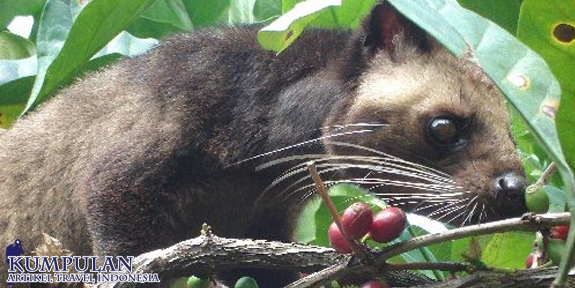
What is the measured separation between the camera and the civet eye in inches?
95.5

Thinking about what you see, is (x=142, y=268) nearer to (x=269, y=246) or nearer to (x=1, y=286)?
(x=269, y=246)

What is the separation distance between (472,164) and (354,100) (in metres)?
0.53

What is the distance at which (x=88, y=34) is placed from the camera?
2383 millimetres

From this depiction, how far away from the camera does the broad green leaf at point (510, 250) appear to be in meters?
2.06

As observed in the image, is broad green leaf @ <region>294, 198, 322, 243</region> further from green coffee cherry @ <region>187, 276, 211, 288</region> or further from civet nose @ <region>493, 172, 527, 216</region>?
green coffee cherry @ <region>187, 276, 211, 288</region>

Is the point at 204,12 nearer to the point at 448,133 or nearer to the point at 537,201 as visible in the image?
the point at 448,133

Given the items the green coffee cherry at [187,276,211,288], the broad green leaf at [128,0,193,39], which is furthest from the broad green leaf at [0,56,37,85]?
the green coffee cherry at [187,276,211,288]

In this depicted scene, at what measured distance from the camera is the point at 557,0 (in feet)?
5.27

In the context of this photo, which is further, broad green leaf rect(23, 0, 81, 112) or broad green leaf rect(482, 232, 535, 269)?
broad green leaf rect(23, 0, 81, 112)

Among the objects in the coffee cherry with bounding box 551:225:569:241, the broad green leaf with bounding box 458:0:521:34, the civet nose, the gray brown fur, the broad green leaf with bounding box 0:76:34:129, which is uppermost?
the broad green leaf with bounding box 0:76:34:129

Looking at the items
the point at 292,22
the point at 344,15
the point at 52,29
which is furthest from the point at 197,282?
the point at 344,15

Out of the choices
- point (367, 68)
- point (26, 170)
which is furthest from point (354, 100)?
point (26, 170)

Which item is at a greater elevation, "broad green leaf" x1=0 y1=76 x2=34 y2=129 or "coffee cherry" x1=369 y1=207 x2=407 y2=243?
"broad green leaf" x1=0 y1=76 x2=34 y2=129

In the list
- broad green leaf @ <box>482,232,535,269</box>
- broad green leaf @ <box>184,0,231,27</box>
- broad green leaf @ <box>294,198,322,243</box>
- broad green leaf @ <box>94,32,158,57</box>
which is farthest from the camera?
broad green leaf @ <box>184,0,231,27</box>
